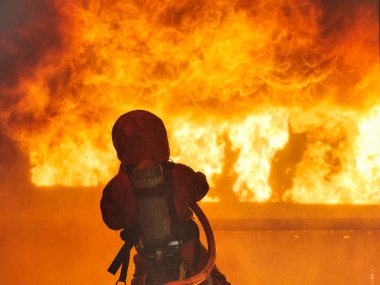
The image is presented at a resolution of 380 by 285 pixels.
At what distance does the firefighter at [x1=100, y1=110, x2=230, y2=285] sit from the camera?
12.8 ft

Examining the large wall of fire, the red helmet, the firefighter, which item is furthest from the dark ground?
the red helmet

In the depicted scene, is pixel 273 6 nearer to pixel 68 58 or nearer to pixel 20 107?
pixel 68 58

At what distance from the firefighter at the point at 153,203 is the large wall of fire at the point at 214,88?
12.9 feet

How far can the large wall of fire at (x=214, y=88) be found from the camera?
308 inches

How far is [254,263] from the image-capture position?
769cm

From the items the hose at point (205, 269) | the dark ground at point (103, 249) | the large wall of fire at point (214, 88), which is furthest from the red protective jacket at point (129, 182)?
the large wall of fire at point (214, 88)

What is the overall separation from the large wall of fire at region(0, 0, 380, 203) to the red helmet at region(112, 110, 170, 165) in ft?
12.9

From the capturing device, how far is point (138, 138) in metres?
4.01

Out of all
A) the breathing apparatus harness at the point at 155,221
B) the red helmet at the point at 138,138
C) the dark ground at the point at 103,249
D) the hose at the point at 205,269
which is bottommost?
the dark ground at the point at 103,249

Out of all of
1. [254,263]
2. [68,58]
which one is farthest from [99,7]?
[254,263]

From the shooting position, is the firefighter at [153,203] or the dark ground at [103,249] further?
the dark ground at [103,249]

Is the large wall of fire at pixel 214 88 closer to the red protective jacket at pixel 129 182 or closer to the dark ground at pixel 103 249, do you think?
the dark ground at pixel 103 249

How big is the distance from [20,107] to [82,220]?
5.97 ft

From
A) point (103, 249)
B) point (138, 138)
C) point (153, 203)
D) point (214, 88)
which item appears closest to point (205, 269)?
point (153, 203)
